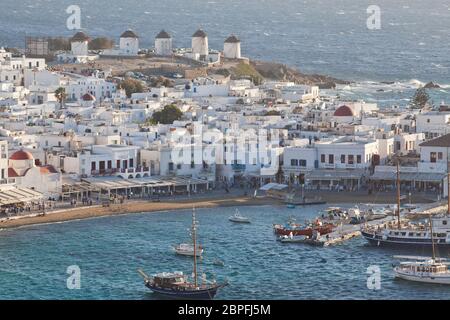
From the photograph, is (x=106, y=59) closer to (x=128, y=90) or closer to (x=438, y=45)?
(x=128, y=90)

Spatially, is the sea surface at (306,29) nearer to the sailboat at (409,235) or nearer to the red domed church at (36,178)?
the red domed church at (36,178)

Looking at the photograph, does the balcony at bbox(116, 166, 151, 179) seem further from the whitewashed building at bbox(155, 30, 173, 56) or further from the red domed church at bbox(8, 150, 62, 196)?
the whitewashed building at bbox(155, 30, 173, 56)

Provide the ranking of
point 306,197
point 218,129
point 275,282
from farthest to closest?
point 218,129 < point 306,197 < point 275,282

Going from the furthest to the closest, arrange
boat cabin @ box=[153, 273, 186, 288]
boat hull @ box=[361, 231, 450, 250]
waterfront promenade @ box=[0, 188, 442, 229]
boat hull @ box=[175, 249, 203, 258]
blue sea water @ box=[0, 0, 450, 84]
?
blue sea water @ box=[0, 0, 450, 84], waterfront promenade @ box=[0, 188, 442, 229], boat hull @ box=[361, 231, 450, 250], boat hull @ box=[175, 249, 203, 258], boat cabin @ box=[153, 273, 186, 288]

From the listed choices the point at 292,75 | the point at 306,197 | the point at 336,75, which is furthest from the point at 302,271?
the point at 336,75

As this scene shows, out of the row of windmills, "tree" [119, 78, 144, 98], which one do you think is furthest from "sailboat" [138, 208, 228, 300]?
the row of windmills

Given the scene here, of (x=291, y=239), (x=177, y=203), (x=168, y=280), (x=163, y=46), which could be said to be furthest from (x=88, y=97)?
(x=168, y=280)
